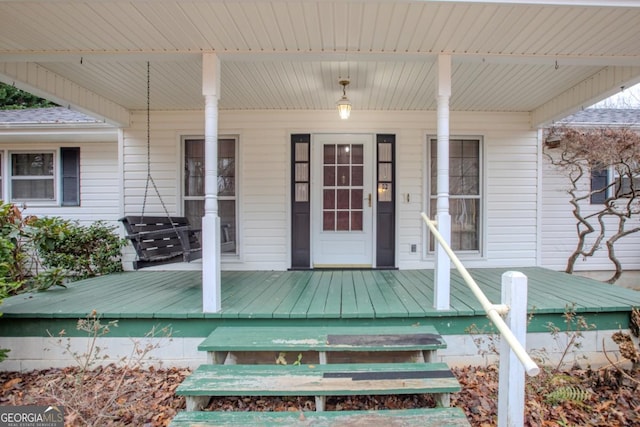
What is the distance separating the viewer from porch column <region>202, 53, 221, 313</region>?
2773 millimetres

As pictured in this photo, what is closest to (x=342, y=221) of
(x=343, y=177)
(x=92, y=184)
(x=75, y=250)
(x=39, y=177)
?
(x=343, y=177)

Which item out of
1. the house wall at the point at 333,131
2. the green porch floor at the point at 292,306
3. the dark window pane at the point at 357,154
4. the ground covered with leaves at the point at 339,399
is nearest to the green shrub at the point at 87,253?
the house wall at the point at 333,131

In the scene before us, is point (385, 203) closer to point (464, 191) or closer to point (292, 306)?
point (464, 191)

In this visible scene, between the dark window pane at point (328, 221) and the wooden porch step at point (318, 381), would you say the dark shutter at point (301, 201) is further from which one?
the wooden porch step at point (318, 381)

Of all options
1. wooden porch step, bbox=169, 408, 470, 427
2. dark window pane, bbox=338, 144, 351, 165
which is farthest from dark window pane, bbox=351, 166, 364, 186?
wooden porch step, bbox=169, 408, 470, 427

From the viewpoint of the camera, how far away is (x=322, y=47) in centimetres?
293

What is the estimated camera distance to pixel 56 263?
4625 millimetres

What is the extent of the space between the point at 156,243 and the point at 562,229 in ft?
21.2

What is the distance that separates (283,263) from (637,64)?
448cm

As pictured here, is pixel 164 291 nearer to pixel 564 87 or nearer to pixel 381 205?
pixel 381 205

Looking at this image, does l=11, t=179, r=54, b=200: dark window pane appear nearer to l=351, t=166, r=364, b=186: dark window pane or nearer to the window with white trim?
the window with white trim

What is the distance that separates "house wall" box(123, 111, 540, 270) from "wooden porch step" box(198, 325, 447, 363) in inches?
90.1

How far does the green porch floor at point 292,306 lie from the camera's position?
2.71 meters

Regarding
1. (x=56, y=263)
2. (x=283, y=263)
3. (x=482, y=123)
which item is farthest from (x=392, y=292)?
(x=56, y=263)
